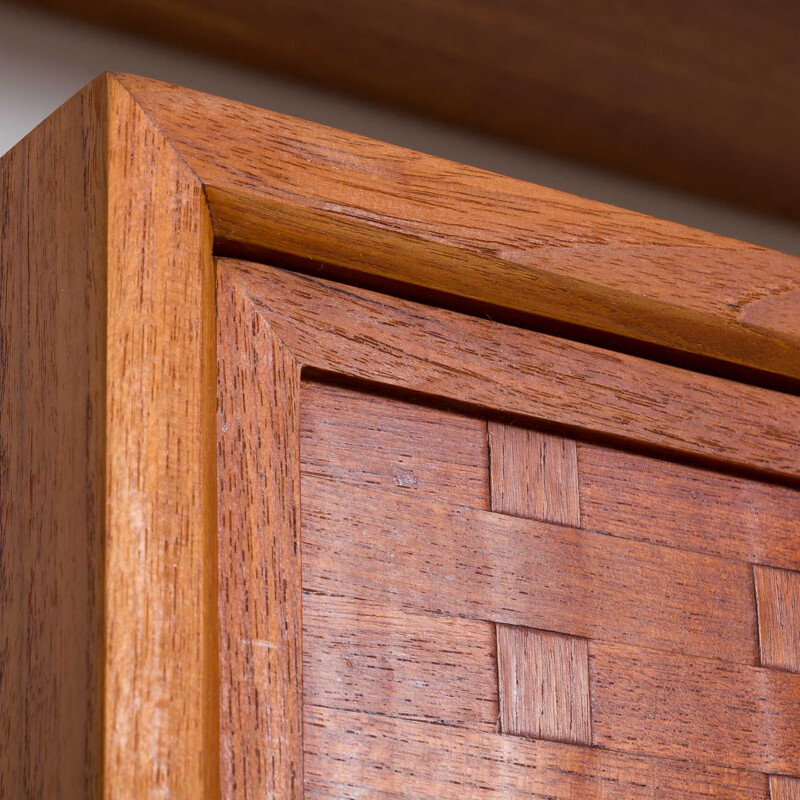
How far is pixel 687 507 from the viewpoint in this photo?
0.58 meters

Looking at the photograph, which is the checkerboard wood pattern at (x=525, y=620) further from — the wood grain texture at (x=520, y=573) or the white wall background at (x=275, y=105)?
the white wall background at (x=275, y=105)

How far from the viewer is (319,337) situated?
0.51 metres

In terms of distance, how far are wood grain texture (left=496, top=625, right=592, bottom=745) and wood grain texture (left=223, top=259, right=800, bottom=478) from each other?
0.11 meters

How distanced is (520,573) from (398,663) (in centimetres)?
8

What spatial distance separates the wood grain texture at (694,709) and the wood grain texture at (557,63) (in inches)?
17.0

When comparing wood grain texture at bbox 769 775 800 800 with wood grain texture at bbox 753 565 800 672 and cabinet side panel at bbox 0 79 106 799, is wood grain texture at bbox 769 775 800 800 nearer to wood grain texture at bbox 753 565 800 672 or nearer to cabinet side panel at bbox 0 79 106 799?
wood grain texture at bbox 753 565 800 672

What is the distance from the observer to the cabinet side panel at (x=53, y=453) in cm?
41

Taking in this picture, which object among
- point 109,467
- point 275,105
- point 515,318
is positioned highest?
point 275,105

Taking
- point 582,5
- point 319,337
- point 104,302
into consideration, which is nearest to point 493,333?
point 319,337

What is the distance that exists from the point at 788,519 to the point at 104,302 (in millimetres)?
386

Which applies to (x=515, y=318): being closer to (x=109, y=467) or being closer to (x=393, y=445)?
(x=393, y=445)

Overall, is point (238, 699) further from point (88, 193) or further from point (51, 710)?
point (88, 193)

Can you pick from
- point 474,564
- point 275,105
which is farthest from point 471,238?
point 275,105

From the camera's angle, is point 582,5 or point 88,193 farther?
point 582,5
